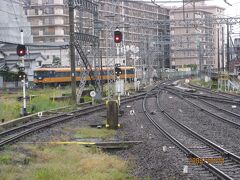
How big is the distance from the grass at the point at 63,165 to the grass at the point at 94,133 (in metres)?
2.63

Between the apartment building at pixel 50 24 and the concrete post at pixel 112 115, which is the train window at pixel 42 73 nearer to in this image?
the apartment building at pixel 50 24

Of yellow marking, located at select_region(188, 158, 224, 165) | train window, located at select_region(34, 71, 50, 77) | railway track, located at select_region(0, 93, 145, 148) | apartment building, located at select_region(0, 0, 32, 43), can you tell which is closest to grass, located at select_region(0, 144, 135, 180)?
yellow marking, located at select_region(188, 158, 224, 165)

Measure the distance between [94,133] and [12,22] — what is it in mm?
54963

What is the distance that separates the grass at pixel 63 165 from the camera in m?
9.18

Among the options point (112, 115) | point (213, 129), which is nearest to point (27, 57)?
point (112, 115)

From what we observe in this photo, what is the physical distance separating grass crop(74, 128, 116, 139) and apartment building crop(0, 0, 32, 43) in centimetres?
4615

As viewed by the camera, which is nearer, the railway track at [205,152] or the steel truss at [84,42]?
the railway track at [205,152]

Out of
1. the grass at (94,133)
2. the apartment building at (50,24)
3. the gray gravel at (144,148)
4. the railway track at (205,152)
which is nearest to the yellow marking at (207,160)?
the railway track at (205,152)

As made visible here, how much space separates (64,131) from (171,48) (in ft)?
268

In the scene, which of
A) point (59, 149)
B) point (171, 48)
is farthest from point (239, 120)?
point (171, 48)

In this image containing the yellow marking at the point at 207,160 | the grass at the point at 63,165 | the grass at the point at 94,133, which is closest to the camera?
the grass at the point at 63,165

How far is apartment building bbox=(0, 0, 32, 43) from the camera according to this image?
208ft

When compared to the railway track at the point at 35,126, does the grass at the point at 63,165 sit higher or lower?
higher

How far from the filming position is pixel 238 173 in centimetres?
927
